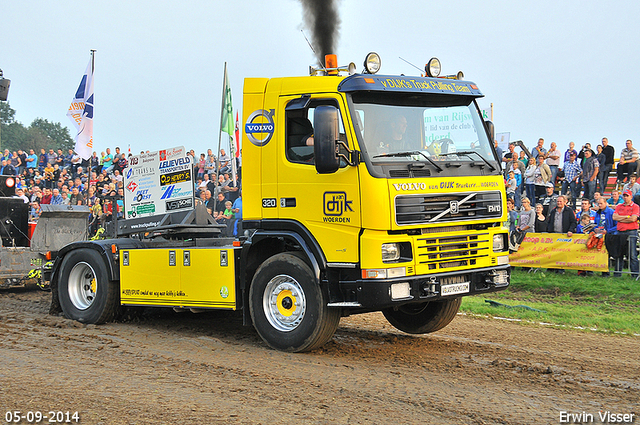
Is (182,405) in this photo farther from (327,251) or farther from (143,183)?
(143,183)

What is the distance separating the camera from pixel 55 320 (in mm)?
9570

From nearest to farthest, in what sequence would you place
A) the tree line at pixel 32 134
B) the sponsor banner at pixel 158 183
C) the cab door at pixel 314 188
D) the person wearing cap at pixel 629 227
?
1. the cab door at pixel 314 188
2. the sponsor banner at pixel 158 183
3. the person wearing cap at pixel 629 227
4. the tree line at pixel 32 134

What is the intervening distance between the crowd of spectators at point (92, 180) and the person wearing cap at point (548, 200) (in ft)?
25.9

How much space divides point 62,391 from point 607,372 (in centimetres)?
533

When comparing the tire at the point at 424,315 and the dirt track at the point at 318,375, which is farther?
the tire at the point at 424,315

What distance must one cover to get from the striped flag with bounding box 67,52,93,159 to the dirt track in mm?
8923

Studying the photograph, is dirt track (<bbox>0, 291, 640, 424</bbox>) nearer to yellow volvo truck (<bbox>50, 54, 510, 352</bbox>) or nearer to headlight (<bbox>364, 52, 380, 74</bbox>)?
yellow volvo truck (<bbox>50, 54, 510, 352</bbox>)

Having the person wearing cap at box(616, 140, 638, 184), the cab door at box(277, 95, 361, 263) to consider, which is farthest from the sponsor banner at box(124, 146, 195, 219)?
the person wearing cap at box(616, 140, 638, 184)

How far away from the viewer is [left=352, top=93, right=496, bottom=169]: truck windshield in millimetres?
6980

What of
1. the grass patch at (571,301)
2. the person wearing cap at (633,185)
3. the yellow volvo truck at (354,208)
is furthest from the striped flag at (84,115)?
the person wearing cap at (633,185)

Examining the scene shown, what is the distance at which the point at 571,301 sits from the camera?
39.8ft

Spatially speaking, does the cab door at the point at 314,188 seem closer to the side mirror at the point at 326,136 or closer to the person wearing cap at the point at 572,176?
the side mirror at the point at 326,136

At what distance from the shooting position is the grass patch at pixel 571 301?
32.2 ft

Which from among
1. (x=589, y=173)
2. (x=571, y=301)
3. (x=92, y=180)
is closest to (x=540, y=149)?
(x=589, y=173)
